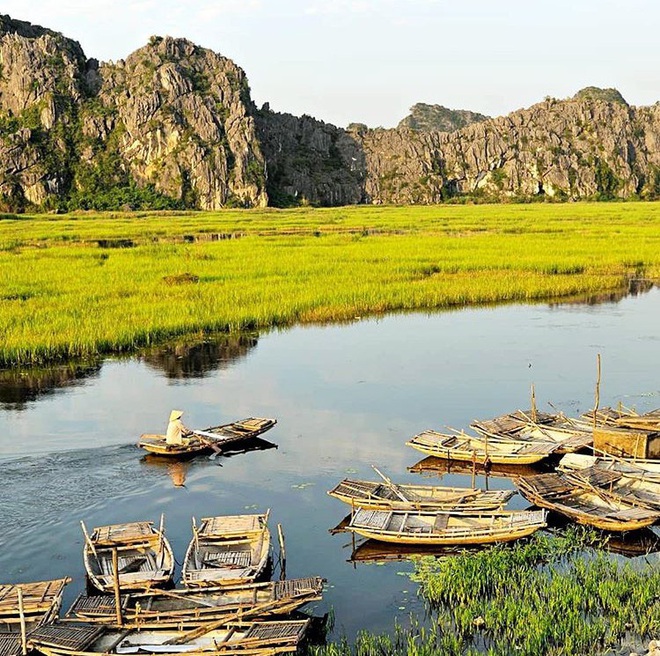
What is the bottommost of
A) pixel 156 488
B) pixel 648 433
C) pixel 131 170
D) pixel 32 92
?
pixel 156 488

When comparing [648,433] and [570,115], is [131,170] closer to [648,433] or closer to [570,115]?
[570,115]

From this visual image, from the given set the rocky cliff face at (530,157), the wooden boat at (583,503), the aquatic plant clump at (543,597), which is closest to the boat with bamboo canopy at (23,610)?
the aquatic plant clump at (543,597)

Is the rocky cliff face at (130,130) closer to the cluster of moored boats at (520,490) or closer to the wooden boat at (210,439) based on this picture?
the wooden boat at (210,439)

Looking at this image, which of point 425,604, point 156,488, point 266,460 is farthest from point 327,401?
point 425,604

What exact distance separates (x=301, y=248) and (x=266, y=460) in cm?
3605

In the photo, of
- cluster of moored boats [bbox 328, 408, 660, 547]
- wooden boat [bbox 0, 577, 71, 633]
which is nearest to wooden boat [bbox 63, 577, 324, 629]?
wooden boat [bbox 0, 577, 71, 633]

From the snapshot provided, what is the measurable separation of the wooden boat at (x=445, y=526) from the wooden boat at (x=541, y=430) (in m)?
3.78

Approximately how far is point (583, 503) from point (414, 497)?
268 centimetres

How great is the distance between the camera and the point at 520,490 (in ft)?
46.1

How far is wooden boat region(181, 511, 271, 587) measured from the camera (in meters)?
10.7

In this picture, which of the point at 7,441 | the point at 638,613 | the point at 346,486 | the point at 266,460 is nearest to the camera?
the point at 638,613

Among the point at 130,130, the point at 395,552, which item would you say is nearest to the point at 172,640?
the point at 395,552

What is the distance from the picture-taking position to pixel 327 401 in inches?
838

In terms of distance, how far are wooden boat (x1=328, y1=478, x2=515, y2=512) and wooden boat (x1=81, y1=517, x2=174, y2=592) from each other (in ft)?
10.4
